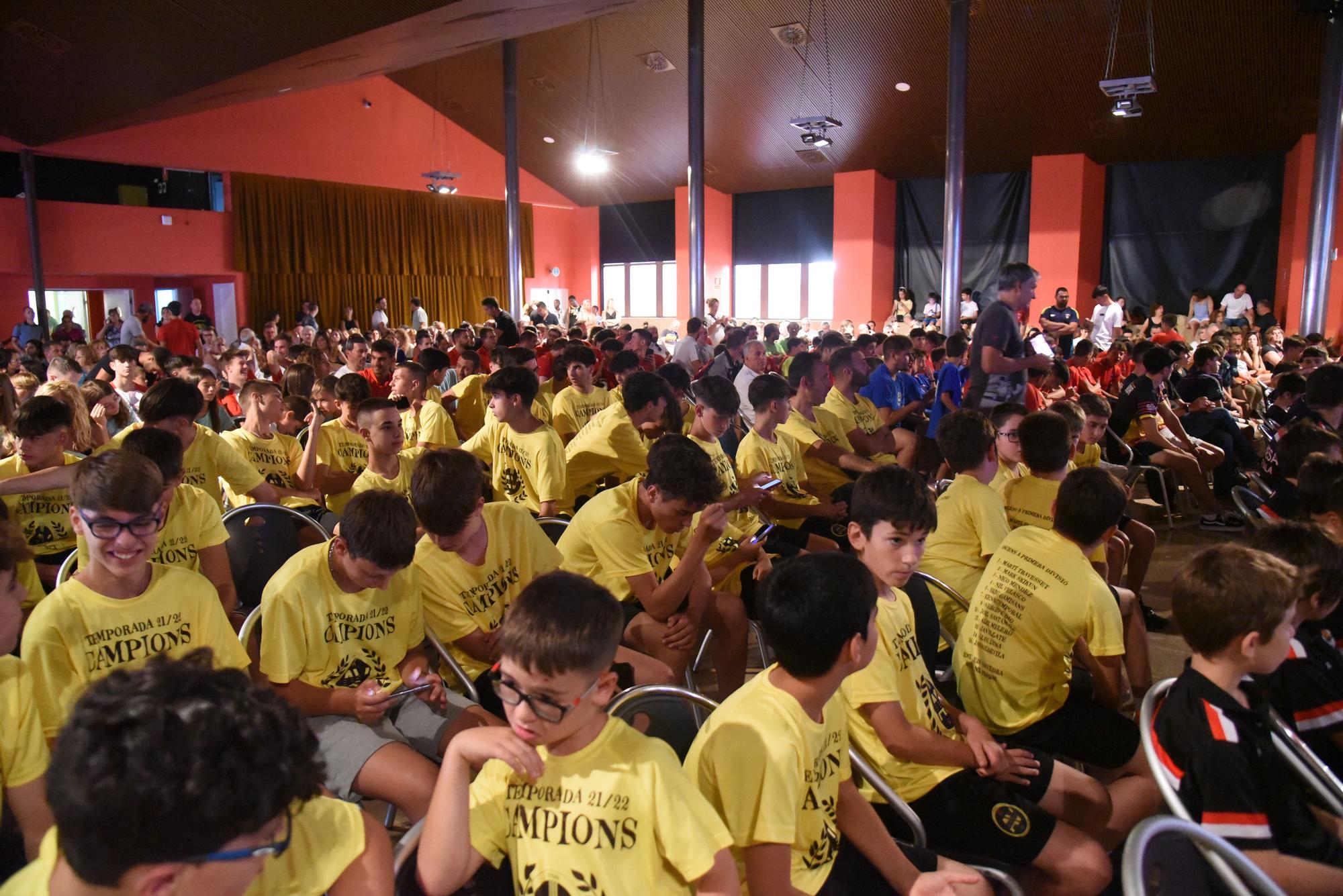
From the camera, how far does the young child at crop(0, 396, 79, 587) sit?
10.5 ft

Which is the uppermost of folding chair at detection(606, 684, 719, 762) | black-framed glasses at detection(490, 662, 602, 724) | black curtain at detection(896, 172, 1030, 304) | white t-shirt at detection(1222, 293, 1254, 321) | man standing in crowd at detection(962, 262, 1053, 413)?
black curtain at detection(896, 172, 1030, 304)

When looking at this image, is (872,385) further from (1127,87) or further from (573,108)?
(573,108)

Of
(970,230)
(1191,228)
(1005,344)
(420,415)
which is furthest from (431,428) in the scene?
(1191,228)

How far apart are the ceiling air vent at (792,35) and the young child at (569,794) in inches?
517

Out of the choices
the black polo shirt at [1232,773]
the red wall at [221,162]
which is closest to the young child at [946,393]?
the black polo shirt at [1232,773]

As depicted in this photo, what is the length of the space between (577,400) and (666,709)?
3.93m

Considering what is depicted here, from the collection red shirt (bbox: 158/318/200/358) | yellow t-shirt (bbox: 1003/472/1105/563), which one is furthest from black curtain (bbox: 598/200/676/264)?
yellow t-shirt (bbox: 1003/472/1105/563)

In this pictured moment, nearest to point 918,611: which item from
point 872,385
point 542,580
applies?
point 542,580

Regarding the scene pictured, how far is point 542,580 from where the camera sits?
1598 mm

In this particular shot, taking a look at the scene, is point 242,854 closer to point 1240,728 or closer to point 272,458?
point 1240,728

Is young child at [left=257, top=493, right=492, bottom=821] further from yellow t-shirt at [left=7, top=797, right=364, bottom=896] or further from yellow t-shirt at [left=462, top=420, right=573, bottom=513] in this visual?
yellow t-shirt at [left=462, top=420, right=573, bottom=513]

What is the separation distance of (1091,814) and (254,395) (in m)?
3.81

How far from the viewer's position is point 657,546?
10.3ft

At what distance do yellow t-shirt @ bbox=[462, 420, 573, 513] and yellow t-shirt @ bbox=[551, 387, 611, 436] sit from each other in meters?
1.20
